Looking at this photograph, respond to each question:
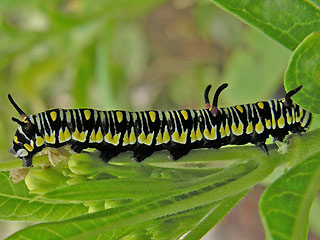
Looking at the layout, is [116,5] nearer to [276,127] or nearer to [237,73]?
[237,73]

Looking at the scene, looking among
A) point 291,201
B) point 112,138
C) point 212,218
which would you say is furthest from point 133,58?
point 291,201

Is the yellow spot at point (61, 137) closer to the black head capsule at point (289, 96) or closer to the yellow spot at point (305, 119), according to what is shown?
the black head capsule at point (289, 96)

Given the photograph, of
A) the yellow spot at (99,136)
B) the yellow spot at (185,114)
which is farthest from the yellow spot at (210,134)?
the yellow spot at (99,136)

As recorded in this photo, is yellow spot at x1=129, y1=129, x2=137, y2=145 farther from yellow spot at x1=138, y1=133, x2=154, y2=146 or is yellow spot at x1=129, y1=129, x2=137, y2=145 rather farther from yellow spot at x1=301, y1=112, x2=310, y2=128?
yellow spot at x1=301, y1=112, x2=310, y2=128

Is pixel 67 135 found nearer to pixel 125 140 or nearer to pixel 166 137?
pixel 125 140

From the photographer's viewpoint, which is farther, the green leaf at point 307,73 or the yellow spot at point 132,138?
the yellow spot at point 132,138
